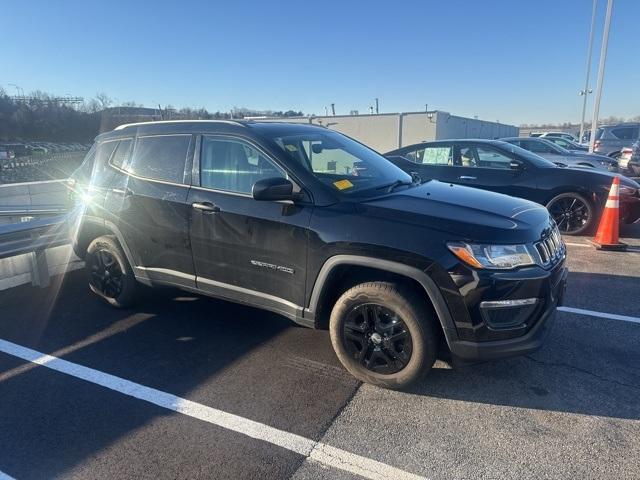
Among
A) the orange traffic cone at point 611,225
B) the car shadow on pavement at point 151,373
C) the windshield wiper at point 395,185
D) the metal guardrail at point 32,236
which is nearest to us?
the car shadow on pavement at point 151,373

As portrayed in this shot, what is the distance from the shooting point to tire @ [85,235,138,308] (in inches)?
173

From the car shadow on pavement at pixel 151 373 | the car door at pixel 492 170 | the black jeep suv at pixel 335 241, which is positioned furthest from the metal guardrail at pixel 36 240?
the car door at pixel 492 170

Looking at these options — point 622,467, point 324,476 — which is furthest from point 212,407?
point 622,467

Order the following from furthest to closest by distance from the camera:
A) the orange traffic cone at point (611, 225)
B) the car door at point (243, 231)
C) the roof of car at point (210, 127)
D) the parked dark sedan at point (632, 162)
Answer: the parked dark sedan at point (632, 162), the orange traffic cone at point (611, 225), the roof of car at point (210, 127), the car door at point (243, 231)

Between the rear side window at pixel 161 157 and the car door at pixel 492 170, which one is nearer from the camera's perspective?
the rear side window at pixel 161 157

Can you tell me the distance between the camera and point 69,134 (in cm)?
6494

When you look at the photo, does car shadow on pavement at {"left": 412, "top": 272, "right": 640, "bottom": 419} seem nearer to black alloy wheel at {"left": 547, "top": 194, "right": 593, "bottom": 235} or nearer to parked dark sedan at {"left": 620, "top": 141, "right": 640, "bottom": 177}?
black alloy wheel at {"left": 547, "top": 194, "right": 593, "bottom": 235}

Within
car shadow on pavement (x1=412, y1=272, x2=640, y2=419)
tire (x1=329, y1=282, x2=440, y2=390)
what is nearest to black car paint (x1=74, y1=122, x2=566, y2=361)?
tire (x1=329, y1=282, x2=440, y2=390)

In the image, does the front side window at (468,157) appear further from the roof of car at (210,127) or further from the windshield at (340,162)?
the roof of car at (210,127)

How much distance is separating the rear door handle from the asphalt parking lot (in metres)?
1.15

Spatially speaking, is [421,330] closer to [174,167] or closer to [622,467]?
[622,467]

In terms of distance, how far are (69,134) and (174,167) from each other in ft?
236

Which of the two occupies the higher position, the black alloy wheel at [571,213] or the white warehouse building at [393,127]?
the white warehouse building at [393,127]

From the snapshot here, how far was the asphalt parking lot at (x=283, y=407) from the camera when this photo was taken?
8.00ft
